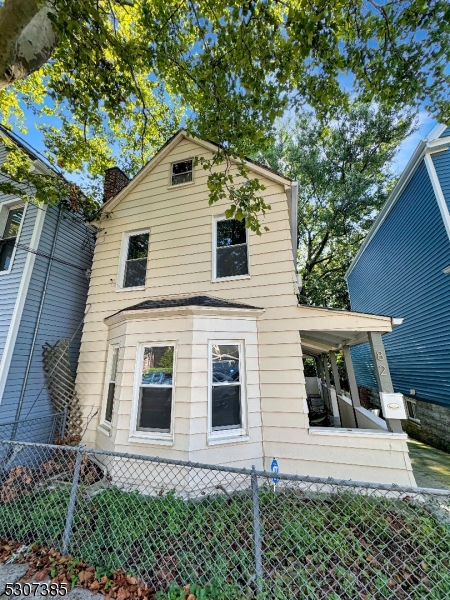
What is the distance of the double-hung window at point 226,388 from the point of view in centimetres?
503

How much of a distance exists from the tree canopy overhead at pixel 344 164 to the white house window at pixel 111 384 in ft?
46.2

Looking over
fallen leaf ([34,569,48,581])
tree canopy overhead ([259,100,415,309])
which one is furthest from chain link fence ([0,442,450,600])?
tree canopy overhead ([259,100,415,309])

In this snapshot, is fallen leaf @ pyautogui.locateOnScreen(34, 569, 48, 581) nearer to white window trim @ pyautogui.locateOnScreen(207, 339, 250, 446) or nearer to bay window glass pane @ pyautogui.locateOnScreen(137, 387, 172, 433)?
bay window glass pane @ pyautogui.locateOnScreen(137, 387, 172, 433)

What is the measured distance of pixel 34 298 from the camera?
22.6ft

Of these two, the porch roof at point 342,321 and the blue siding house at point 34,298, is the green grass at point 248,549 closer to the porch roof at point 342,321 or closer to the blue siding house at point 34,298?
the porch roof at point 342,321

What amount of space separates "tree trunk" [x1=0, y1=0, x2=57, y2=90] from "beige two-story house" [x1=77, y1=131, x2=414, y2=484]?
3.97 m

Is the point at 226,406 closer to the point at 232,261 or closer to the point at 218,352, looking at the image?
the point at 218,352

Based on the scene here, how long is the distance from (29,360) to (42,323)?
1.03 meters

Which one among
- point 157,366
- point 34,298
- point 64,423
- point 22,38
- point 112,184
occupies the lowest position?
point 64,423

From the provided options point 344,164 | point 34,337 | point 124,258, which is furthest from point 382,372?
point 344,164

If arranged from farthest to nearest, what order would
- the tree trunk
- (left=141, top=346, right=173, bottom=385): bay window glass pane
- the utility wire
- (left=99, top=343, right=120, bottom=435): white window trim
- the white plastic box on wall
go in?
the utility wire, (left=99, top=343, right=120, bottom=435): white window trim, (left=141, top=346, right=173, bottom=385): bay window glass pane, the white plastic box on wall, the tree trunk

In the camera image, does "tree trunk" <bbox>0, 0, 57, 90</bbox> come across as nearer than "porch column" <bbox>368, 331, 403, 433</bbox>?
Yes

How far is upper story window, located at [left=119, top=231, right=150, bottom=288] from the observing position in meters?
7.32

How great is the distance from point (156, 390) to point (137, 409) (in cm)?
53
